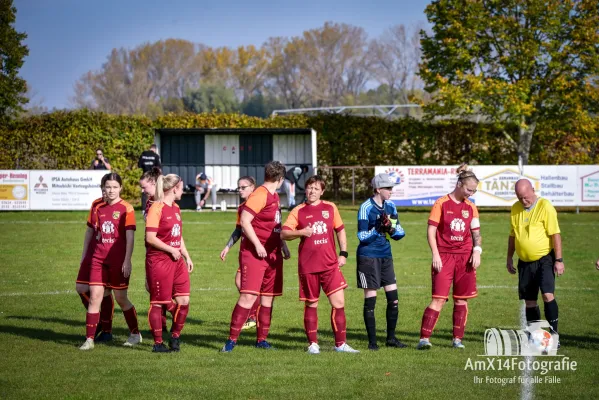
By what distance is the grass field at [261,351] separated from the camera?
7219mm

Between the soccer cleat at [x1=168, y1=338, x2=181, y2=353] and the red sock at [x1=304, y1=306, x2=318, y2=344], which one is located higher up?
the red sock at [x1=304, y1=306, x2=318, y2=344]

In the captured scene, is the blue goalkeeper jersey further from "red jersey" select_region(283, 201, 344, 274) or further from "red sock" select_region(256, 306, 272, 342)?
"red sock" select_region(256, 306, 272, 342)

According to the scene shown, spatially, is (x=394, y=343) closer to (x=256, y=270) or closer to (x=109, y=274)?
(x=256, y=270)

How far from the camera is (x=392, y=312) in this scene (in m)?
9.34

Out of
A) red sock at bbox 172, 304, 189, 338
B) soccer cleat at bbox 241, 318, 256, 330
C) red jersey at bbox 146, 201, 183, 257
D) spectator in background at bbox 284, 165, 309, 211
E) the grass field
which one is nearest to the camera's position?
the grass field

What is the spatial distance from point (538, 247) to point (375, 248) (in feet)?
6.46

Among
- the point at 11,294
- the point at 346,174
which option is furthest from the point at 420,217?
the point at 11,294

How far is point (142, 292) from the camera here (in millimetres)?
13523

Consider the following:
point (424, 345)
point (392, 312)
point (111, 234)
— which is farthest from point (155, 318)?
point (424, 345)

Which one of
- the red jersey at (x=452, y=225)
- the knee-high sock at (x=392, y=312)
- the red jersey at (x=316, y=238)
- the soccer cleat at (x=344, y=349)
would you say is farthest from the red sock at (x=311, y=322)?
the red jersey at (x=452, y=225)

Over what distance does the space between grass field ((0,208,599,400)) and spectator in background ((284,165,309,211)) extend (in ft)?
37.8

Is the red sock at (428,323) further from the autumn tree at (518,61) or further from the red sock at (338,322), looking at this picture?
the autumn tree at (518,61)

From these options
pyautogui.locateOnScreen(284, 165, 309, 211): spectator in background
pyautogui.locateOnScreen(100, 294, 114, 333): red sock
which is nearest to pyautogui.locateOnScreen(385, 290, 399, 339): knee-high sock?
pyautogui.locateOnScreen(100, 294, 114, 333): red sock

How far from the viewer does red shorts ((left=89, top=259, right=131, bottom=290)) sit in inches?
359
